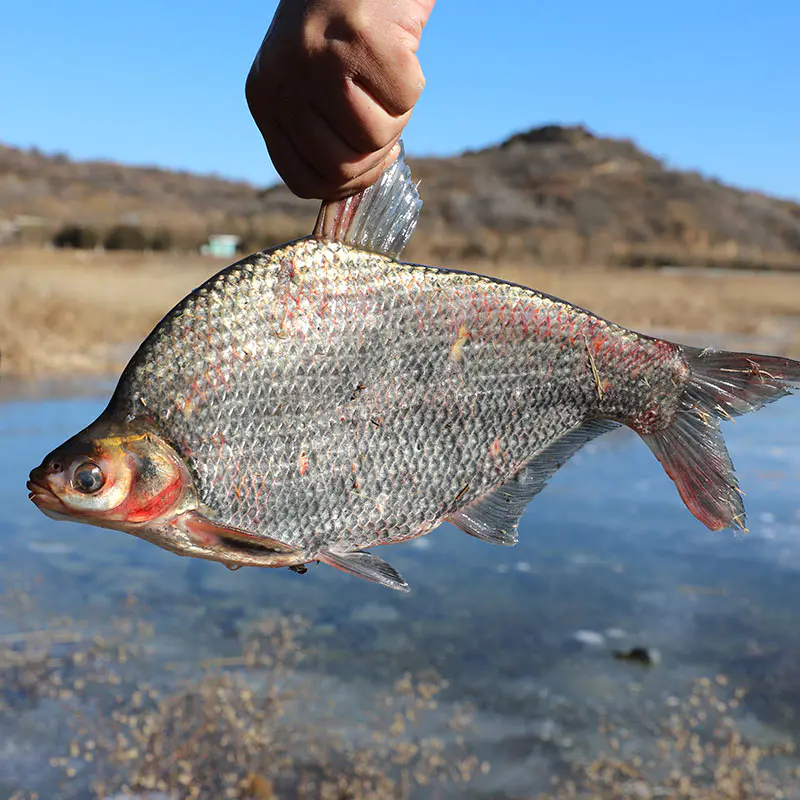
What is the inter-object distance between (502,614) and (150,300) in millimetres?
18967

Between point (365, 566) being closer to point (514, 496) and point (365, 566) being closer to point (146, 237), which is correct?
point (514, 496)

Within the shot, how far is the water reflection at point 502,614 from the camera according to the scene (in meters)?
12.1

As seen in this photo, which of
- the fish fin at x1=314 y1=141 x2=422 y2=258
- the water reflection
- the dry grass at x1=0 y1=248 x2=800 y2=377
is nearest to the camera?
the fish fin at x1=314 y1=141 x2=422 y2=258

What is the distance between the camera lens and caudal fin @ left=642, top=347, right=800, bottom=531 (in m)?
1.57

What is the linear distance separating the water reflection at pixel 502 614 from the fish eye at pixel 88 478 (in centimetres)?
1038

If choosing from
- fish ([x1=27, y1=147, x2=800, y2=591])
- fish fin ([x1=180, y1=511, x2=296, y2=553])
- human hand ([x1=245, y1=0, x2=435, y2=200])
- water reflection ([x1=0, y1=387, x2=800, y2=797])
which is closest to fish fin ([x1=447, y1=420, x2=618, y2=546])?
fish ([x1=27, y1=147, x2=800, y2=591])

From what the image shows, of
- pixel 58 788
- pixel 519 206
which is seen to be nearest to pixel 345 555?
pixel 58 788

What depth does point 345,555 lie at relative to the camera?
152 cm

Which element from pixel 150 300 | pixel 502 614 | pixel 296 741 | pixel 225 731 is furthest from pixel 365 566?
pixel 150 300

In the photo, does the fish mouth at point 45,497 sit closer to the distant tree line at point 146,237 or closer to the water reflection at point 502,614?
the water reflection at point 502,614

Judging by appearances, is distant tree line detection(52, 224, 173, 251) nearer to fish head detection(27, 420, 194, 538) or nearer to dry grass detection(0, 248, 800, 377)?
dry grass detection(0, 248, 800, 377)

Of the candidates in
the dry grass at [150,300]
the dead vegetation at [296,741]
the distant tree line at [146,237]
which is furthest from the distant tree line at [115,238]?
the dead vegetation at [296,741]

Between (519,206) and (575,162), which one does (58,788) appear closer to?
(519,206)

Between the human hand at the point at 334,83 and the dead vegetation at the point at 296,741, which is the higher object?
the human hand at the point at 334,83
